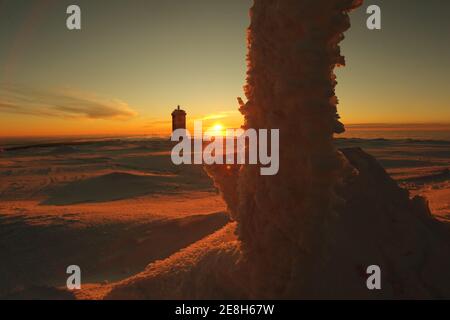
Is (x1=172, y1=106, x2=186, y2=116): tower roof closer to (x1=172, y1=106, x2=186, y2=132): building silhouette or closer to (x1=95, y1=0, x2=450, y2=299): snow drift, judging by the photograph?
(x1=172, y1=106, x2=186, y2=132): building silhouette

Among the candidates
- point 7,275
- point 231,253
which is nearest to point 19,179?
point 7,275

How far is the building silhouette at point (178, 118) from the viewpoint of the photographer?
91.9ft

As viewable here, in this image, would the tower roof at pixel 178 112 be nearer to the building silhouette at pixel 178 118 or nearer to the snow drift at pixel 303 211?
the building silhouette at pixel 178 118

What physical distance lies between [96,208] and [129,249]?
3710 mm

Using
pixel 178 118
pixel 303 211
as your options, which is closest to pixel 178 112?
pixel 178 118

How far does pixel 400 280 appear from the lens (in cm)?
335

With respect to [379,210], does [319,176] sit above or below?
above

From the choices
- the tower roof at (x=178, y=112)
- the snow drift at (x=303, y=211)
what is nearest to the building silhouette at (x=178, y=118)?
the tower roof at (x=178, y=112)

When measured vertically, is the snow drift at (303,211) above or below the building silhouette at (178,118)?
below

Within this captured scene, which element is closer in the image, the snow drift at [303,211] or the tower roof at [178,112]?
the snow drift at [303,211]

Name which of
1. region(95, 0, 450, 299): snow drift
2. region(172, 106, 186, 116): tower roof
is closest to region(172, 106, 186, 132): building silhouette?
region(172, 106, 186, 116): tower roof
